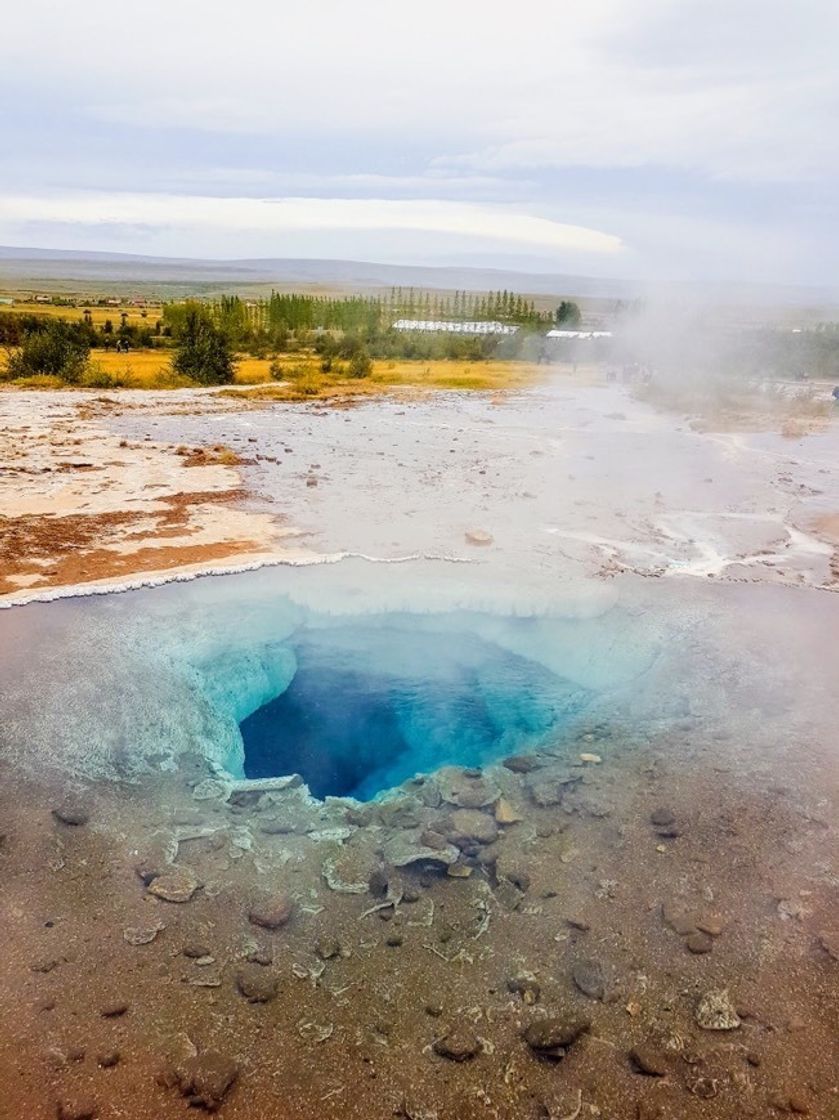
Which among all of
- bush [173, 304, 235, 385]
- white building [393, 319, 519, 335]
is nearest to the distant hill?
white building [393, 319, 519, 335]

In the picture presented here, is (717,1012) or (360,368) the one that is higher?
(360,368)

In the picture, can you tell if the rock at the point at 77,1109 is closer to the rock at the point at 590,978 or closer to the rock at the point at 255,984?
the rock at the point at 255,984

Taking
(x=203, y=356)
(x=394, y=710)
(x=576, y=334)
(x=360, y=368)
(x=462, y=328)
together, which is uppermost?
(x=576, y=334)

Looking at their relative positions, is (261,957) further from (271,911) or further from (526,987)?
(526,987)

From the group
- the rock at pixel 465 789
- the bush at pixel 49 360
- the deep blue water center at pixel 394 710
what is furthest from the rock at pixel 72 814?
the bush at pixel 49 360

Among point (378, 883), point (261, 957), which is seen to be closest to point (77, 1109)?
point (261, 957)

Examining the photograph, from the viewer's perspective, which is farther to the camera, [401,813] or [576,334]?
[576,334]

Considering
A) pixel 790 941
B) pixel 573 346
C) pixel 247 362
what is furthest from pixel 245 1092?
pixel 573 346

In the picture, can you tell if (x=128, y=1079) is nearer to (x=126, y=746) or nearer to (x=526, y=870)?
(x=526, y=870)
